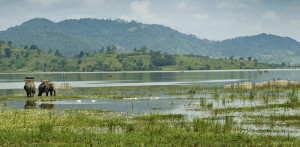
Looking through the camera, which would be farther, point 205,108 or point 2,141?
point 205,108

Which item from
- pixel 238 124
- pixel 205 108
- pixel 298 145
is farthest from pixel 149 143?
pixel 205 108

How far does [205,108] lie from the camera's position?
43875 millimetres

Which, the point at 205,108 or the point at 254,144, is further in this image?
the point at 205,108

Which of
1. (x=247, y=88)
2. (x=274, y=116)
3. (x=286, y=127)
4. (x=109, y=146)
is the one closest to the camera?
(x=109, y=146)

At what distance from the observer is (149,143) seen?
21.9 metres

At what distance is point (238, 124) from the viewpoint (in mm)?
30828

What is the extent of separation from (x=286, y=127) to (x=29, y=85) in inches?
1821

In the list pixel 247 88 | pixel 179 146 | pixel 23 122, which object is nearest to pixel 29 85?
pixel 23 122

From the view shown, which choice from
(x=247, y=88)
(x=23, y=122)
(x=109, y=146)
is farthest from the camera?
(x=247, y=88)

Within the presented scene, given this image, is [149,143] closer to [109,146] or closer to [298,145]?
[109,146]

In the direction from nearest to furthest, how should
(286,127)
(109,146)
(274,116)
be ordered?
(109,146)
(286,127)
(274,116)

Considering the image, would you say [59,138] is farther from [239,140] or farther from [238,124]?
[238,124]

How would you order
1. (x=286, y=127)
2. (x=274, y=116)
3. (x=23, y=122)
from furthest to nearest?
(x=274, y=116) → (x=23, y=122) → (x=286, y=127)

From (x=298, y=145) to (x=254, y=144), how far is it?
2494mm
